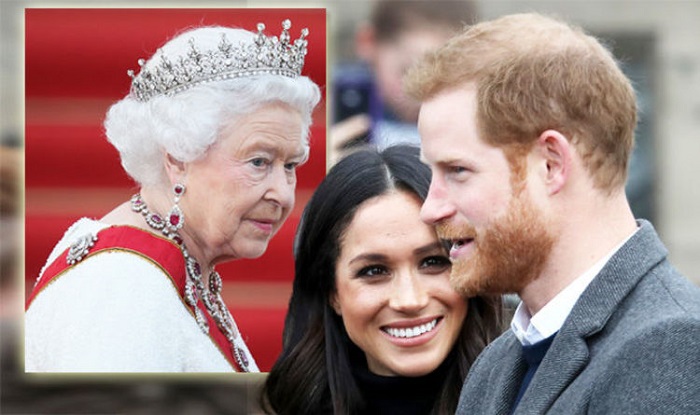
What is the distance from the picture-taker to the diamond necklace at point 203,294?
3.59 meters

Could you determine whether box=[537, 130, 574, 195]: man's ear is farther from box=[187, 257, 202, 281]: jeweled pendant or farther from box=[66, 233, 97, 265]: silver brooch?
box=[66, 233, 97, 265]: silver brooch

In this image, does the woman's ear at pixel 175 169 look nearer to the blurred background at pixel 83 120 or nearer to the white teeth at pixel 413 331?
the blurred background at pixel 83 120

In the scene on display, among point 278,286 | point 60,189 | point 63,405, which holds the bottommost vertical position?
point 63,405

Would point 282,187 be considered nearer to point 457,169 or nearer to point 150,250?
point 150,250

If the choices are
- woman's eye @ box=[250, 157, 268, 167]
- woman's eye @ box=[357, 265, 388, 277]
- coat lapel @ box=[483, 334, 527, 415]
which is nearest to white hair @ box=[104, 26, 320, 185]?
woman's eye @ box=[250, 157, 268, 167]

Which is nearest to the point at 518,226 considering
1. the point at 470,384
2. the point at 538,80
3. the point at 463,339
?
the point at 538,80

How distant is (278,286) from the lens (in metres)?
3.67

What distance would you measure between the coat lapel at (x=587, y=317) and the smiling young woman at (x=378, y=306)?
0.88 meters

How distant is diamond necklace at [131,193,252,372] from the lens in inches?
141

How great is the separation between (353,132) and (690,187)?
5.02 m

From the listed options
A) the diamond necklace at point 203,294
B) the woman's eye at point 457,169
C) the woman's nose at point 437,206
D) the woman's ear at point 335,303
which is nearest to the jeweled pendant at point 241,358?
the diamond necklace at point 203,294

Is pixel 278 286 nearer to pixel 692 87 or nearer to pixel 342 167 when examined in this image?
pixel 342 167

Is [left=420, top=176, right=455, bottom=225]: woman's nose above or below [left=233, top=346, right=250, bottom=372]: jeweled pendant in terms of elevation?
above

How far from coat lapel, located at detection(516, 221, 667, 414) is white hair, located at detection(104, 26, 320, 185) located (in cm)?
139
